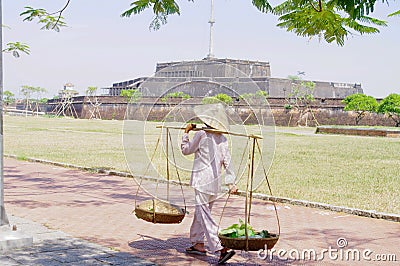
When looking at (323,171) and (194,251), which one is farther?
(323,171)

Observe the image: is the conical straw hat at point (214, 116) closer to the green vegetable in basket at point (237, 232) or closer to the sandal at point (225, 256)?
the green vegetable in basket at point (237, 232)

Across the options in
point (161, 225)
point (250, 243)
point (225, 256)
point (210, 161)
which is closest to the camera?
point (250, 243)

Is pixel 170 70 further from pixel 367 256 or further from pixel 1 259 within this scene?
pixel 367 256

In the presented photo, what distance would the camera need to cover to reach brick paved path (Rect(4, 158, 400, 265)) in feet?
17.7

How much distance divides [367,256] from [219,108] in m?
1.99

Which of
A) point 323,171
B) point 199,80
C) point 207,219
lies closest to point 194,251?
point 207,219

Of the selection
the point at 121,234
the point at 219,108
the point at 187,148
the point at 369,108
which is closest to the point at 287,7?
the point at 219,108

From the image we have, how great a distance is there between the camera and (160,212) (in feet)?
17.0

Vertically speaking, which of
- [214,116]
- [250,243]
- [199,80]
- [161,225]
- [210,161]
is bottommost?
[161,225]

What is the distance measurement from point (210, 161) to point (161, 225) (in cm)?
183

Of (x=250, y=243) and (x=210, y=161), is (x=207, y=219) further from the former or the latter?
(x=250, y=243)

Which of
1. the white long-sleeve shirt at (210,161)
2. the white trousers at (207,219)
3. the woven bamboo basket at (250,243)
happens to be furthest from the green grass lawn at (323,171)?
the woven bamboo basket at (250,243)

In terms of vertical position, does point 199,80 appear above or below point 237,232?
above

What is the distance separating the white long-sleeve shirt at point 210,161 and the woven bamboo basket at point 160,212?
41 cm
